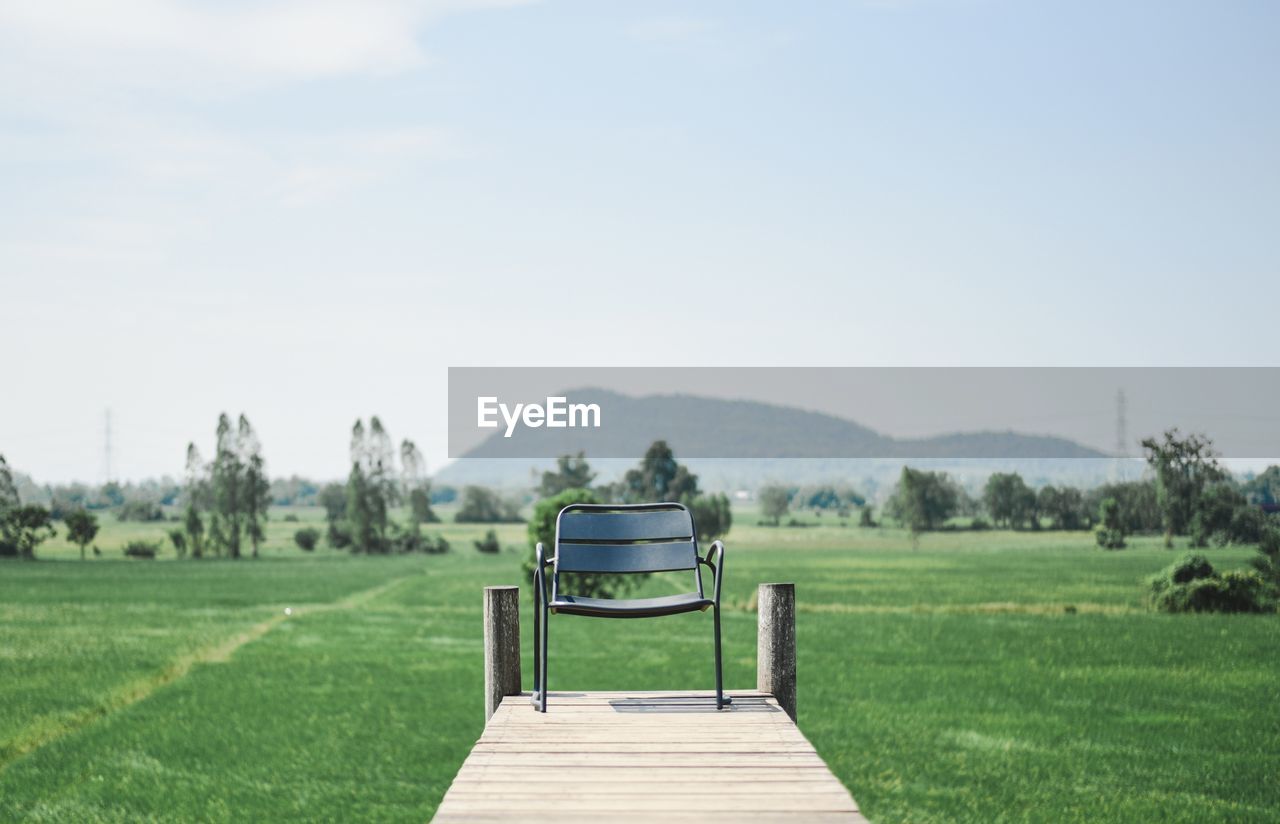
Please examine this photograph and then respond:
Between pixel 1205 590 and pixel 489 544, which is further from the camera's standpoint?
pixel 489 544

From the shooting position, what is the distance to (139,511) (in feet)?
211

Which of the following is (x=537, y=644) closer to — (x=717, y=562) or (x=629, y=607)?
(x=629, y=607)

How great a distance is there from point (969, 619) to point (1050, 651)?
18.7 ft

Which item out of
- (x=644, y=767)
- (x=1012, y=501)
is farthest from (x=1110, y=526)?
(x=644, y=767)

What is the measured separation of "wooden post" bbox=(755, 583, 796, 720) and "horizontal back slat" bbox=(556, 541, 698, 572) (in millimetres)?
461

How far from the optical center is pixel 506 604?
6.32 m

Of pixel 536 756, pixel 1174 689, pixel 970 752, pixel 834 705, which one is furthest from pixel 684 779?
pixel 1174 689

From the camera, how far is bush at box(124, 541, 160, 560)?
5684cm

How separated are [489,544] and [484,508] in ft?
21.4

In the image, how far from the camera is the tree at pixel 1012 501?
36.9m

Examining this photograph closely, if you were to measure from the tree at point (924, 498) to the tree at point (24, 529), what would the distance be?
35.3 meters

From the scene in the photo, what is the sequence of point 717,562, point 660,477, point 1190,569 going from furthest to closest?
point 660,477 < point 1190,569 < point 717,562

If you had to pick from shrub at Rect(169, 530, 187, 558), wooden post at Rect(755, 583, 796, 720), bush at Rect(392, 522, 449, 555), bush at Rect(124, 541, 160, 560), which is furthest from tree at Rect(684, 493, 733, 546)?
wooden post at Rect(755, 583, 796, 720)

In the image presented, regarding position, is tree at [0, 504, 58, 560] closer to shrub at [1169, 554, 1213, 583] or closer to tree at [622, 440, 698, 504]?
tree at [622, 440, 698, 504]
